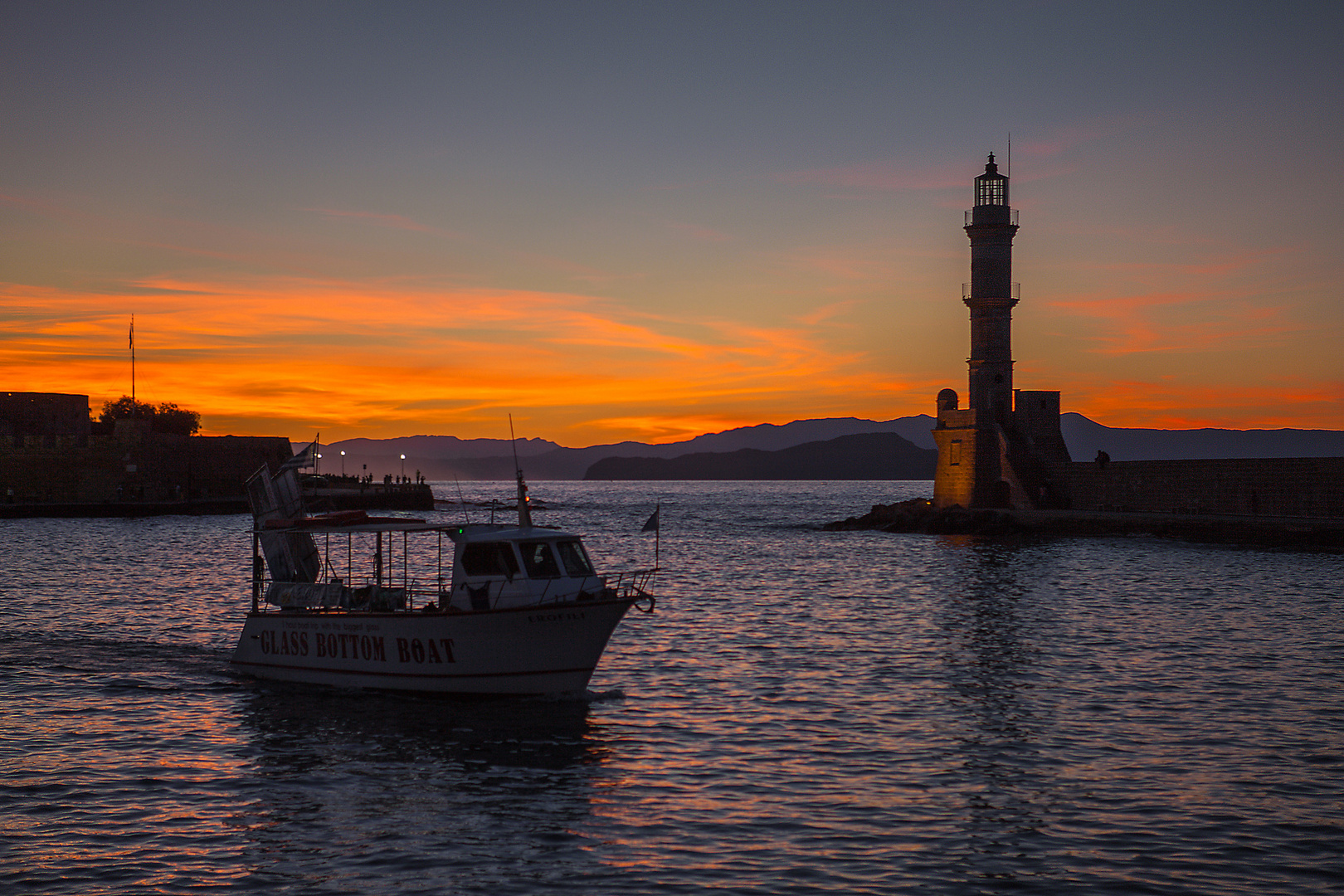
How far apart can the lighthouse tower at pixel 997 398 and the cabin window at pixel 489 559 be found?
4961 cm

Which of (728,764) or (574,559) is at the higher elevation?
(574,559)

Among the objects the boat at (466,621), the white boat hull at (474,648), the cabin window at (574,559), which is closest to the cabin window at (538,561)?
the boat at (466,621)

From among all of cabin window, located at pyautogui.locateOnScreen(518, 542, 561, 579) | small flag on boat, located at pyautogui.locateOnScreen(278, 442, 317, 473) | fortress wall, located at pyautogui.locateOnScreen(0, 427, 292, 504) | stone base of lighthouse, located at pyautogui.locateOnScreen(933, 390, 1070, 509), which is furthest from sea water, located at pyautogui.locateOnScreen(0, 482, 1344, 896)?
fortress wall, located at pyautogui.locateOnScreen(0, 427, 292, 504)

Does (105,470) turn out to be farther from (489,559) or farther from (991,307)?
(489,559)

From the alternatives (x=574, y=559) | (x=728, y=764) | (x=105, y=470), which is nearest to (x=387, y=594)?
(x=574, y=559)

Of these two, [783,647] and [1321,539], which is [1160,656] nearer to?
[783,647]

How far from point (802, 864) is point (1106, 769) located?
19.5 feet

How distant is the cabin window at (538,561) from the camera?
19.1 m

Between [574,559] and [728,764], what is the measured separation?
17.5 feet

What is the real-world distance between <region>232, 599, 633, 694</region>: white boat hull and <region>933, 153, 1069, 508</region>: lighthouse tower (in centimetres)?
4935

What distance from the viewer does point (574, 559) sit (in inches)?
775

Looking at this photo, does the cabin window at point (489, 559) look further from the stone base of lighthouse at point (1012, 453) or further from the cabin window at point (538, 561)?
the stone base of lighthouse at point (1012, 453)

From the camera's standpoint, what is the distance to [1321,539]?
4700 cm

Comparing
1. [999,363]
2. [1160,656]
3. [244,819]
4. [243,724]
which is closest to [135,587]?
[243,724]
